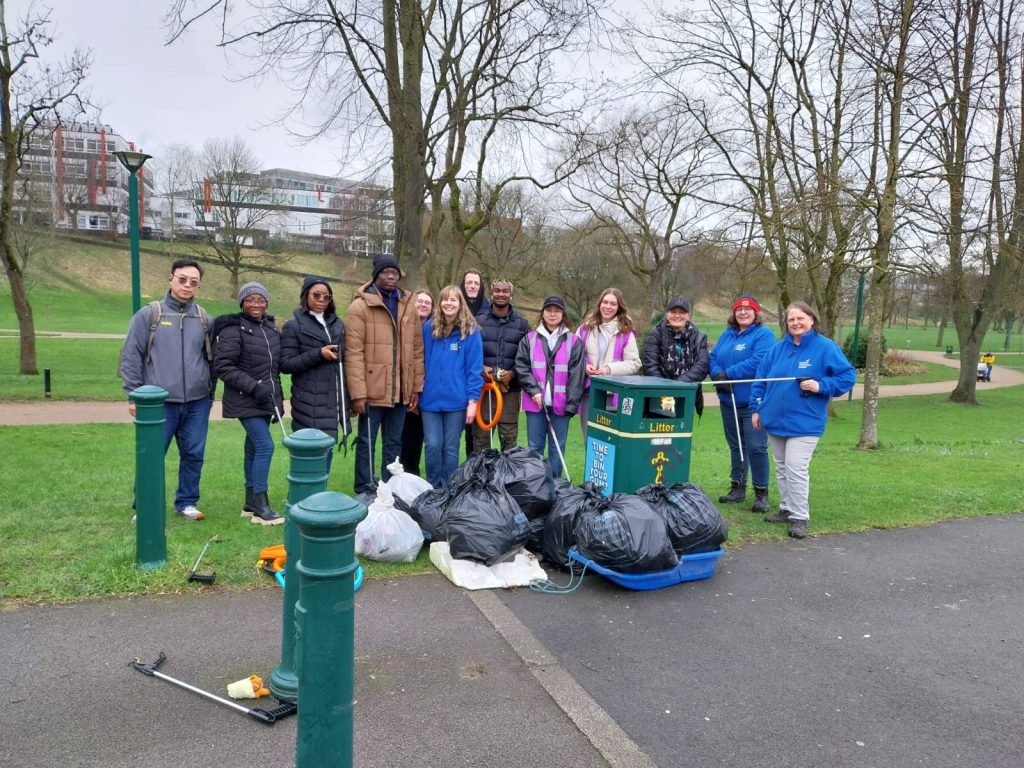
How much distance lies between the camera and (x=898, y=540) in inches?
222

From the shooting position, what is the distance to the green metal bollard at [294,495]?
9.40ft

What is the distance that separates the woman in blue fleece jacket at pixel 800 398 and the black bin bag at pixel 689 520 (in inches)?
52.9

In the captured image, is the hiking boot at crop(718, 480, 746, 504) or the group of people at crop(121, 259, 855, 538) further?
the hiking boot at crop(718, 480, 746, 504)

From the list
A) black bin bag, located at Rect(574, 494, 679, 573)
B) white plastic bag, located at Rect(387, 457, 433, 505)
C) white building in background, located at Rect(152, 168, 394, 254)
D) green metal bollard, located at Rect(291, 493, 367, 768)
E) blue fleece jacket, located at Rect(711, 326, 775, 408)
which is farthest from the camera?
white building in background, located at Rect(152, 168, 394, 254)

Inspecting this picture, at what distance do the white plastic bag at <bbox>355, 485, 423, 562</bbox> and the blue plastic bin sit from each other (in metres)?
0.98

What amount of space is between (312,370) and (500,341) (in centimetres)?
163

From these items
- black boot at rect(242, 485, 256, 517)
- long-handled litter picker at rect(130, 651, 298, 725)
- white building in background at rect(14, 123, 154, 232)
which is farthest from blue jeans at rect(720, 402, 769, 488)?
white building in background at rect(14, 123, 154, 232)

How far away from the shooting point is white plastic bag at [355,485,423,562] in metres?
4.46

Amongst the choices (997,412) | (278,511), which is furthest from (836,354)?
(997,412)

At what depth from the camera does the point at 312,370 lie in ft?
17.4

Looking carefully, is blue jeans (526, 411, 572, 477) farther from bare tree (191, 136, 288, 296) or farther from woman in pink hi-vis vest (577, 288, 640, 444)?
bare tree (191, 136, 288, 296)

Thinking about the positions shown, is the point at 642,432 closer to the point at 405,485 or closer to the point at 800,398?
the point at 800,398

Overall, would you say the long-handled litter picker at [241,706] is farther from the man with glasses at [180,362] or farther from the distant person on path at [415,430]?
the distant person on path at [415,430]

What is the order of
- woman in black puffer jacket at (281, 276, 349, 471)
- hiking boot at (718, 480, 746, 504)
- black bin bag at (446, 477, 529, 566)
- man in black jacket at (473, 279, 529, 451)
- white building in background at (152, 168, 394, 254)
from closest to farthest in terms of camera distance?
black bin bag at (446, 477, 529, 566), woman in black puffer jacket at (281, 276, 349, 471), man in black jacket at (473, 279, 529, 451), hiking boot at (718, 480, 746, 504), white building in background at (152, 168, 394, 254)
